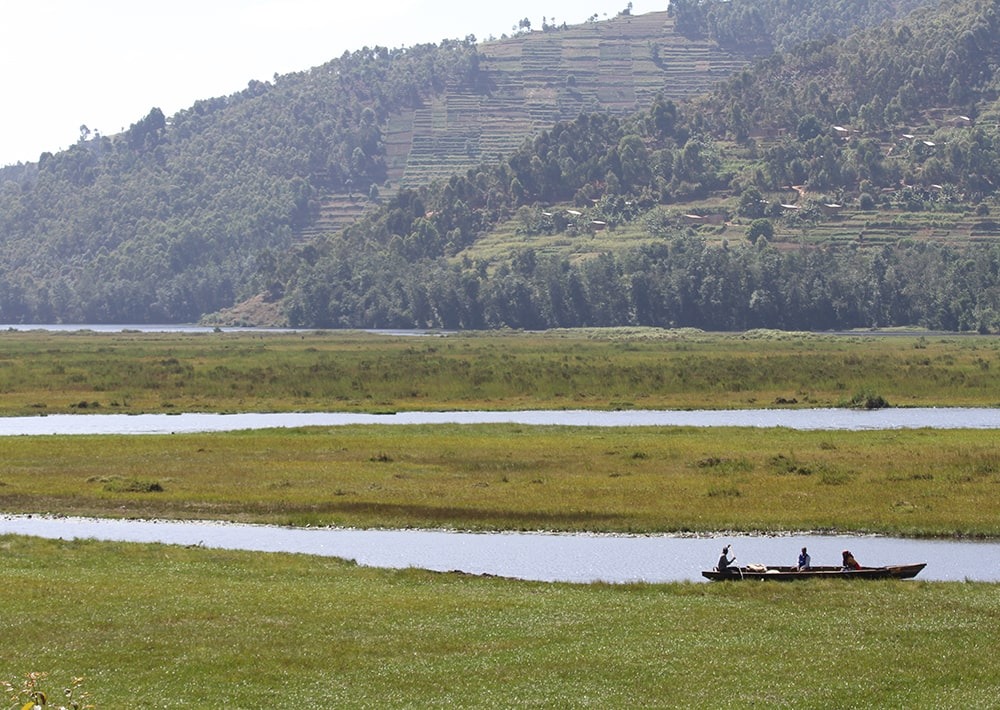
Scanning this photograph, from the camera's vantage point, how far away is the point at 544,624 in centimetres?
3662

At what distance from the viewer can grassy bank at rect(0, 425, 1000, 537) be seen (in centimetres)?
5712

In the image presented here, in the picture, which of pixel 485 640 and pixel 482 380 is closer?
pixel 485 640

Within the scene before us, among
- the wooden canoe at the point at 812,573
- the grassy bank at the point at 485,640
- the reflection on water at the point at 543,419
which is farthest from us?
the reflection on water at the point at 543,419

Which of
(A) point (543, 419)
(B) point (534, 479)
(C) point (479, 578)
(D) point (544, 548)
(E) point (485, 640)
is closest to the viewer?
(E) point (485, 640)

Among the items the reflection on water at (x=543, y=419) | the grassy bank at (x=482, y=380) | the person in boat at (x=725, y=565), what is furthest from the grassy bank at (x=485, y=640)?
the grassy bank at (x=482, y=380)

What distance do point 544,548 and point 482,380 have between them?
226 ft

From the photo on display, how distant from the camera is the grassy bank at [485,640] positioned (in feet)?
A: 101

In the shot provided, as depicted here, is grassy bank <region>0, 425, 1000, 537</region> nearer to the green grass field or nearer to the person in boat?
the green grass field

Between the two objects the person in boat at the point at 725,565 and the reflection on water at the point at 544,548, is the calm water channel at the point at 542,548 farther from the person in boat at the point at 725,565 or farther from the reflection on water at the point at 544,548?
the person in boat at the point at 725,565

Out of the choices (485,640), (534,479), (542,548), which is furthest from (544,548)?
(485,640)

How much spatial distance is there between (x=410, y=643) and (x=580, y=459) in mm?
37797

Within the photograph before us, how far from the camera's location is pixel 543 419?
97750 mm

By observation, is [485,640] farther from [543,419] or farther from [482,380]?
[482,380]

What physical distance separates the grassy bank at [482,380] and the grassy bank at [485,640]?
64.9 metres
